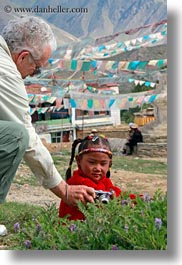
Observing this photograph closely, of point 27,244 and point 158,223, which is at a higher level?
point 158,223

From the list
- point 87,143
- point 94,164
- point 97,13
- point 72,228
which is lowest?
point 72,228

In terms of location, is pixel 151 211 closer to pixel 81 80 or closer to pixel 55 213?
pixel 55 213

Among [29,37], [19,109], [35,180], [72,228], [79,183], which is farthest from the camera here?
[35,180]

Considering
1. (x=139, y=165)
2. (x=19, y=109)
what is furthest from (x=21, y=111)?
(x=139, y=165)

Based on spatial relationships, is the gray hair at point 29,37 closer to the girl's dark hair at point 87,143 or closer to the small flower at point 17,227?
the girl's dark hair at point 87,143

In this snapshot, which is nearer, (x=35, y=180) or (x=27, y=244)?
(x=27, y=244)

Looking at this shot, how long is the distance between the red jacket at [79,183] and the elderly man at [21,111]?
196 millimetres

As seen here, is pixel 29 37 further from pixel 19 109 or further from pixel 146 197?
pixel 146 197

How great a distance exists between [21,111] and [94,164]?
2.51 ft

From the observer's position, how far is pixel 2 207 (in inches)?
145

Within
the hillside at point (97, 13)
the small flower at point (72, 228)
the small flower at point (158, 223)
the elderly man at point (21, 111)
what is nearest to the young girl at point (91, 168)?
the small flower at point (72, 228)

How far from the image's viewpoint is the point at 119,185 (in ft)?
12.0

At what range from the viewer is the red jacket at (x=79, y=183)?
3.49 meters

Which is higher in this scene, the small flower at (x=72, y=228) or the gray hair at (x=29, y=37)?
the gray hair at (x=29, y=37)
